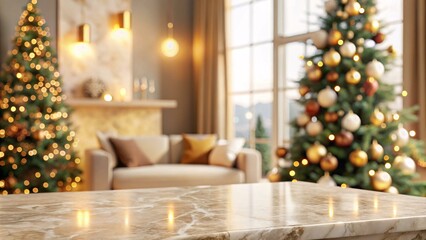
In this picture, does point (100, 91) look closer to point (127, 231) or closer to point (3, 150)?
point (3, 150)

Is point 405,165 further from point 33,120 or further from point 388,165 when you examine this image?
point 33,120

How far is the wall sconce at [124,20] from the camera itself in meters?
8.00

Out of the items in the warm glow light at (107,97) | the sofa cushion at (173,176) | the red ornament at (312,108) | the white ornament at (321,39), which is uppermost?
the white ornament at (321,39)

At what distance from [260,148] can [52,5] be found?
326cm

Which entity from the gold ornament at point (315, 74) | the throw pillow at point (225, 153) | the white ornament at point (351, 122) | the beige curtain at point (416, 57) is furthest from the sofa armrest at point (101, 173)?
the beige curtain at point (416, 57)

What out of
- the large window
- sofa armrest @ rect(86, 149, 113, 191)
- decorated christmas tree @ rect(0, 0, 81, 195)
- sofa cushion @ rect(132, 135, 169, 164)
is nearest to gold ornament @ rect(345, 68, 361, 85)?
the large window

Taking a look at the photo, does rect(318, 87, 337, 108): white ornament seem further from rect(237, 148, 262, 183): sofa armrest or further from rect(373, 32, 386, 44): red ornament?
rect(237, 148, 262, 183): sofa armrest

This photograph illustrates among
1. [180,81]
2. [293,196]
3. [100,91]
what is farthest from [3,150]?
[293,196]

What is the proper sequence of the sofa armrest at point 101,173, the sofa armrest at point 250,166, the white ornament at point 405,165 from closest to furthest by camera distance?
1. the white ornament at point 405,165
2. the sofa armrest at point 101,173
3. the sofa armrest at point 250,166

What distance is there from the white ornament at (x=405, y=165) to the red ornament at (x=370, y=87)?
23.3 inches

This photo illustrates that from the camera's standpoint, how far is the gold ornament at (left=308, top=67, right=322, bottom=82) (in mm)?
5207

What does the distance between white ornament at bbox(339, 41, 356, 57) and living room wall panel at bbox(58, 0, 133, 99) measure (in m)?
3.87

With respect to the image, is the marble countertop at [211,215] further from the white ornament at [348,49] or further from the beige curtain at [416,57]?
the beige curtain at [416,57]

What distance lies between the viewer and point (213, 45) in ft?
27.2
